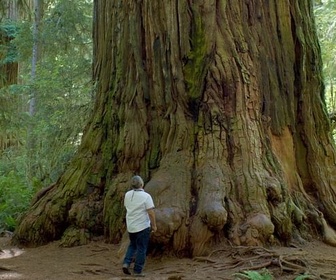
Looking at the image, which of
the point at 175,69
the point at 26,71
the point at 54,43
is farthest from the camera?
the point at 26,71

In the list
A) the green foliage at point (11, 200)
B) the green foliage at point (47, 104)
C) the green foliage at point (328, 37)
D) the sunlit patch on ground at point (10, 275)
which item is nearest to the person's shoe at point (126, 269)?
the sunlit patch on ground at point (10, 275)

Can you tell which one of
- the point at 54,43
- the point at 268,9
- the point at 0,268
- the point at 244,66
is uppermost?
the point at 54,43

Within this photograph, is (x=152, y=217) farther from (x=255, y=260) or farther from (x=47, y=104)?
(x=47, y=104)

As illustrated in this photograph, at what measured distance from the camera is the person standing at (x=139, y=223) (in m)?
6.00

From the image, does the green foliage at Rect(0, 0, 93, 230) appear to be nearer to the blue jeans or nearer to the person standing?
the person standing

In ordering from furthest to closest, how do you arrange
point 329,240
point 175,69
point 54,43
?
point 54,43 → point 175,69 → point 329,240

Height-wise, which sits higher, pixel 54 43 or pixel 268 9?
pixel 54 43

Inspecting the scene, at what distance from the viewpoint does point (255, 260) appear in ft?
20.1

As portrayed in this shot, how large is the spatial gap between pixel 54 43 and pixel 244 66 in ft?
25.4

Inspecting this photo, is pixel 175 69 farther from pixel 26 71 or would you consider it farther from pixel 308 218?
pixel 26 71

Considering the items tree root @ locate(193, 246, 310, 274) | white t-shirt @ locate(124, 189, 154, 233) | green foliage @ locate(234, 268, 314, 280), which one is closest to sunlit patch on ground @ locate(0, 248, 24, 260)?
white t-shirt @ locate(124, 189, 154, 233)

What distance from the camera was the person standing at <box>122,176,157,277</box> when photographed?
6.00 metres

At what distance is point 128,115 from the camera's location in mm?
8141

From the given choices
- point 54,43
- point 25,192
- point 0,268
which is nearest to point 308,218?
point 0,268
